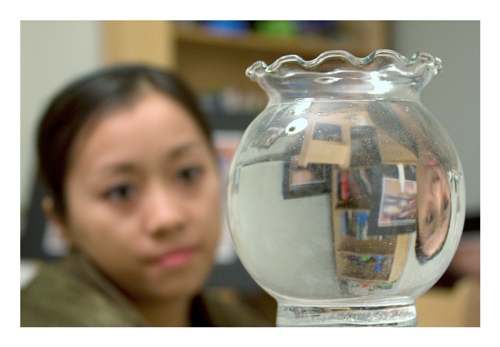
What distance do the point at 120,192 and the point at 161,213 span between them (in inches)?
2.8

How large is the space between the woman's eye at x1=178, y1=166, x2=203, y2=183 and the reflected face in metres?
0.47

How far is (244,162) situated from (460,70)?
4.36 ft

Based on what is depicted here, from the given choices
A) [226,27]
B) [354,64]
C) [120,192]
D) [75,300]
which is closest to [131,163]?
[120,192]

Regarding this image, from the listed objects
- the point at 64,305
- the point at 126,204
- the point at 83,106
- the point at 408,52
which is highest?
the point at 408,52

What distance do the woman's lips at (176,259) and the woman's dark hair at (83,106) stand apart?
0.18m

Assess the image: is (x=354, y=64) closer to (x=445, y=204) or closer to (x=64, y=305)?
(x=445, y=204)

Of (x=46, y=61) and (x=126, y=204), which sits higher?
(x=46, y=61)

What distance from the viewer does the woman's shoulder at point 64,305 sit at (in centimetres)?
59

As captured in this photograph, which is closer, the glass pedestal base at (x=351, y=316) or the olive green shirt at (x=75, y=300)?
the glass pedestal base at (x=351, y=316)

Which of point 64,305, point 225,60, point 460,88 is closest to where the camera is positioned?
point 64,305

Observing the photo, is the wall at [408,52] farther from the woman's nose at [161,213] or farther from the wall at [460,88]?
the woman's nose at [161,213]

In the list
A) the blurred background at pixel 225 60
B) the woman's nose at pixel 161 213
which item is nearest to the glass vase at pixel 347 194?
the woman's nose at pixel 161 213

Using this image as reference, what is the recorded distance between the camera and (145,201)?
64 cm

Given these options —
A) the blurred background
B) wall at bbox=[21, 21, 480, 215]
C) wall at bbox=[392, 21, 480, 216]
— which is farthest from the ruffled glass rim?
wall at bbox=[392, 21, 480, 216]
